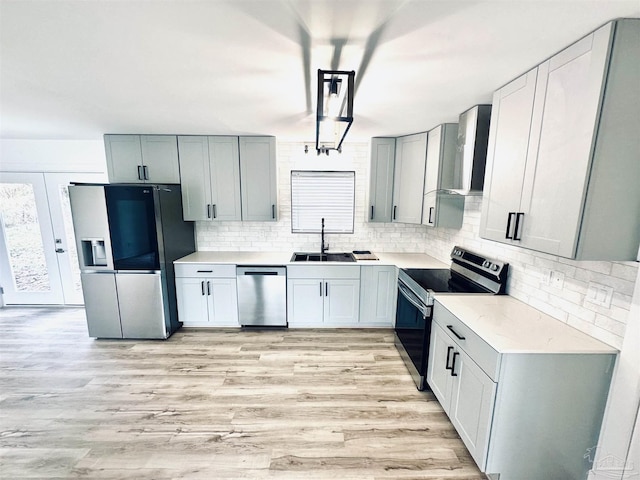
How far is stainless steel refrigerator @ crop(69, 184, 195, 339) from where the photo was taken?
2727mm

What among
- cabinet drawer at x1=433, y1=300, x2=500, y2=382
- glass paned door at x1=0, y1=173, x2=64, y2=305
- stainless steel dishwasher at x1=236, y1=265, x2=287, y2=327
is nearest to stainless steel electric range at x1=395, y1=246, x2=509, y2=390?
cabinet drawer at x1=433, y1=300, x2=500, y2=382

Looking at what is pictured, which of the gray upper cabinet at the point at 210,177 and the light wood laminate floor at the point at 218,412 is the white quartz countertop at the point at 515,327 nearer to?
the light wood laminate floor at the point at 218,412

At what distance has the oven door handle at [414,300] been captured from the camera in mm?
2053

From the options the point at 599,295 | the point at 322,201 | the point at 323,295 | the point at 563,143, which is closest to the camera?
the point at 563,143

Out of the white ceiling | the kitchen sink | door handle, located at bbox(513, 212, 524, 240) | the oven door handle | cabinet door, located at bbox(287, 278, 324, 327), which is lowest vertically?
cabinet door, located at bbox(287, 278, 324, 327)

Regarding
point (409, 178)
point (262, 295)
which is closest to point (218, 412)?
point (262, 295)

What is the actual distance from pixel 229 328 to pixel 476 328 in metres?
2.91

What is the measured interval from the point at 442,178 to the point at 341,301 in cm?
188

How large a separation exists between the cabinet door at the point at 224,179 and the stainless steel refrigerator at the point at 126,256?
0.51 m

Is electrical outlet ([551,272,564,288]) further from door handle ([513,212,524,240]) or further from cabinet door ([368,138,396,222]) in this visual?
cabinet door ([368,138,396,222])

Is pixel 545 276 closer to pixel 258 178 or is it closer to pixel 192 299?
pixel 258 178

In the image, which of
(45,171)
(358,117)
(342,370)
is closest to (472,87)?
(358,117)

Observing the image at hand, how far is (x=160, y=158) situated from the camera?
3.13 metres

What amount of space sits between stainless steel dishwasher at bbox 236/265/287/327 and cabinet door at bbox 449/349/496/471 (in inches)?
80.9
